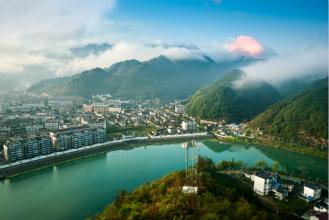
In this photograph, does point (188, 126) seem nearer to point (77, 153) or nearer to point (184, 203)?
point (77, 153)

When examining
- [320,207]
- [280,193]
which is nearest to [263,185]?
[280,193]

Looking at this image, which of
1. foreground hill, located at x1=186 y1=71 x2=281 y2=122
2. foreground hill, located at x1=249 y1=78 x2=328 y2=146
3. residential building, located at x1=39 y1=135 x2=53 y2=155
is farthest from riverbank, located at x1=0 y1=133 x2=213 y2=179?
foreground hill, located at x1=186 y1=71 x2=281 y2=122

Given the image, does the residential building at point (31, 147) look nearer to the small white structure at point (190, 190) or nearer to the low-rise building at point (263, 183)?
the small white structure at point (190, 190)

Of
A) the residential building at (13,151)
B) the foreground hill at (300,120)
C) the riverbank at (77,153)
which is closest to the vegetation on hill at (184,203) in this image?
the riverbank at (77,153)

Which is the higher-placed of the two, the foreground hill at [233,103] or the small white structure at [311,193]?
the foreground hill at [233,103]

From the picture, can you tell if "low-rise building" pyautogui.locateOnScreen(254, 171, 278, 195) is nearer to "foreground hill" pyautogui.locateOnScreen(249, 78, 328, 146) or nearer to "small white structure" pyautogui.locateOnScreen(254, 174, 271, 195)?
"small white structure" pyautogui.locateOnScreen(254, 174, 271, 195)

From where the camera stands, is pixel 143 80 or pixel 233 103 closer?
pixel 233 103
